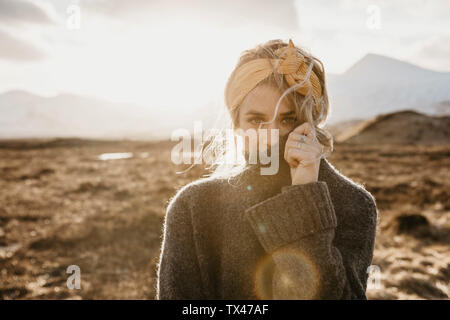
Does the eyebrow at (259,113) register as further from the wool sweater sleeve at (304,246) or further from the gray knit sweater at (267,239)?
the wool sweater sleeve at (304,246)

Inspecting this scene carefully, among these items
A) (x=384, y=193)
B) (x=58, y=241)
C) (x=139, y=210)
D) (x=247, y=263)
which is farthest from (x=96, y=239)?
(x=384, y=193)

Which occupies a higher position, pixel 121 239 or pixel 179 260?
pixel 179 260

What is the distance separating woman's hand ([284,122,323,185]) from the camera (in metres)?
1.54

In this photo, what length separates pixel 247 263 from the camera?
5.52 ft

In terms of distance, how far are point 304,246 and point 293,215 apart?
0.16 meters

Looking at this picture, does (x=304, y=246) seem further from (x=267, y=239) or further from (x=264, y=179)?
(x=264, y=179)

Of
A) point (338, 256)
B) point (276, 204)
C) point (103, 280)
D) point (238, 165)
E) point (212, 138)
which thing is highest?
point (212, 138)

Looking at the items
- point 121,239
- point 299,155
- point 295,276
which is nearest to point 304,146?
point 299,155

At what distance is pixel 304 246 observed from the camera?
1421 millimetres

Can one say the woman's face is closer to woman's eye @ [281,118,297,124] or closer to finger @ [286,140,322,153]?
woman's eye @ [281,118,297,124]

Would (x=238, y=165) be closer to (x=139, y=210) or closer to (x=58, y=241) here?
(x=58, y=241)

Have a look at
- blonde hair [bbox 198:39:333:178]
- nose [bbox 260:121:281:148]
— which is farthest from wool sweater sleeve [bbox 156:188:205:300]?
nose [bbox 260:121:281:148]

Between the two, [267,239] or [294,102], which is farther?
[294,102]
